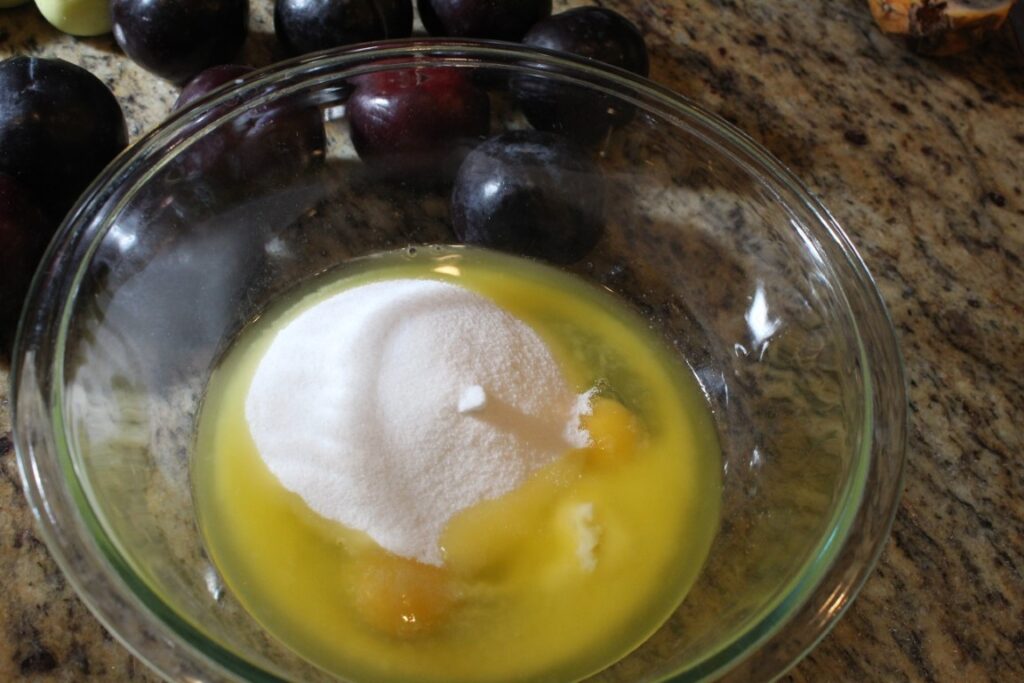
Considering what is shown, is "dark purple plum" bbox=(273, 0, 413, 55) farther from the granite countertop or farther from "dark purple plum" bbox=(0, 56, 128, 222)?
"dark purple plum" bbox=(0, 56, 128, 222)

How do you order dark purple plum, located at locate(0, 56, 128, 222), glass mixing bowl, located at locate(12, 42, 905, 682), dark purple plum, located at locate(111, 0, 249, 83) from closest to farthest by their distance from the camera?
glass mixing bowl, located at locate(12, 42, 905, 682), dark purple plum, located at locate(0, 56, 128, 222), dark purple plum, located at locate(111, 0, 249, 83)

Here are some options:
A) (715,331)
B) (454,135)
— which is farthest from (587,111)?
(715,331)

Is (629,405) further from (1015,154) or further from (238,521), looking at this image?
(1015,154)

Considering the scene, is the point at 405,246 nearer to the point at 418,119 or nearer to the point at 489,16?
the point at 418,119

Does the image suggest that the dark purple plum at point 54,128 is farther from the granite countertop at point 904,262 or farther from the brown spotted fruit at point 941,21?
the brown spotted fruit at point 941,21

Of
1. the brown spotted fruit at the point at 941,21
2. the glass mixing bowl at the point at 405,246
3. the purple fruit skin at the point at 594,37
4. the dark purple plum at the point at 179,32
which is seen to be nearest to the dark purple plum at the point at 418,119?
the glass mixing bowl at the point at 405,246

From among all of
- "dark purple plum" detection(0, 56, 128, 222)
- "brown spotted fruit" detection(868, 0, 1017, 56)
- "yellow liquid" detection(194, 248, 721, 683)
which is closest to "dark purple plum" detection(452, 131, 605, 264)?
"yellow liquid" detection(194, 248, 721, 683)
